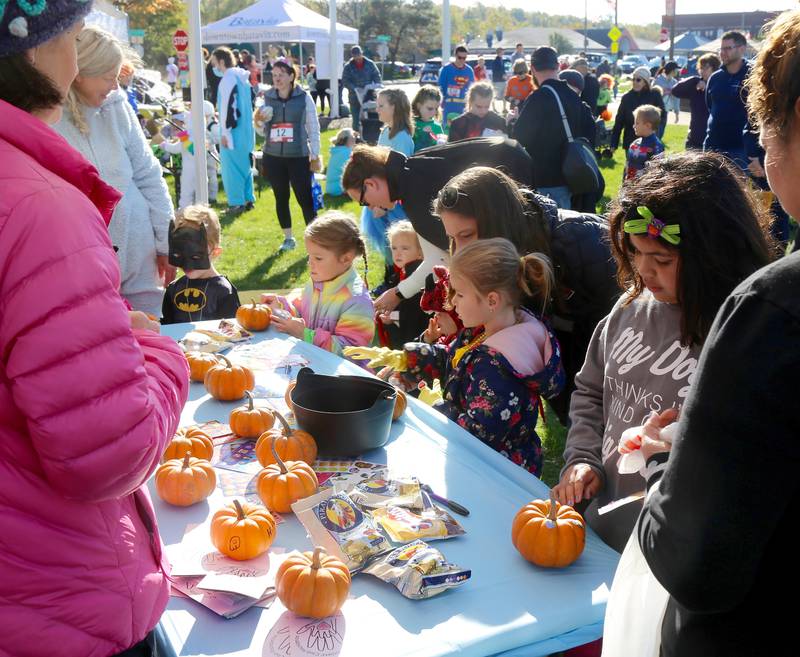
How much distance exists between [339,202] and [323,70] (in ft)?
41.5

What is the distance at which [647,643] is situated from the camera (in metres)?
1.16

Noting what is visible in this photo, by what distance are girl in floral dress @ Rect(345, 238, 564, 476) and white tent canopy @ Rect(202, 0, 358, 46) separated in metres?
19.3

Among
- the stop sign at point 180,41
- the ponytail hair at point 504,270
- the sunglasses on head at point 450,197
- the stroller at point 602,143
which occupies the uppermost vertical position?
the stop sign at point 180,41

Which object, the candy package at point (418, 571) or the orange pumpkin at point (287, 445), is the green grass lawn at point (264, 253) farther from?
the candy package at point (418, 571)

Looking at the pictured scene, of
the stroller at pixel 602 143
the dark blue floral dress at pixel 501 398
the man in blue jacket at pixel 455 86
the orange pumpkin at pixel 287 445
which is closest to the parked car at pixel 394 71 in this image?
the stroller at pixel 602 143

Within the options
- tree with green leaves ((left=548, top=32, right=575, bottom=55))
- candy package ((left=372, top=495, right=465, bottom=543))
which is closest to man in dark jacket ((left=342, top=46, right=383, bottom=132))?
candy package ((left=372, top=495, right=465, bottom=543))

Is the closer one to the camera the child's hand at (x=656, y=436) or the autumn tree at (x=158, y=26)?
the child's hand at (x=656, y=436)

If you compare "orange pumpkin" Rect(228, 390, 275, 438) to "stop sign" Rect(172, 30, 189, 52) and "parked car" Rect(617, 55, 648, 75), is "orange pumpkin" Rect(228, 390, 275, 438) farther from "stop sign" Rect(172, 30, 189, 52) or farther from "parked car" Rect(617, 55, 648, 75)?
"parked car" Rect(617, 55, 648, 75)

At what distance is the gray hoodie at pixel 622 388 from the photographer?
6.56 feet

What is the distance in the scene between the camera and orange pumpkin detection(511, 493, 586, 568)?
1.77 metres

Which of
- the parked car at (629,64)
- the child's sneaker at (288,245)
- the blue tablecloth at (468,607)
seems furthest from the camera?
the parked car at (629,64)

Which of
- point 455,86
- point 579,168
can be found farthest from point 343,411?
point 455,86

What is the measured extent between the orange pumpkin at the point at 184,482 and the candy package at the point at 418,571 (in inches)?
21.8

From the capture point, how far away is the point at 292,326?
12.1 feet
